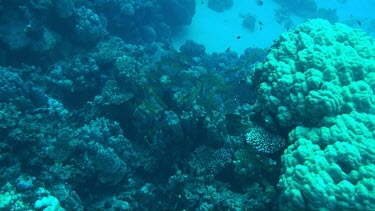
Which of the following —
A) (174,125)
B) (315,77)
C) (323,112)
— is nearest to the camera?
(323,112)

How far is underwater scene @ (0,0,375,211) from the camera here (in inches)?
162

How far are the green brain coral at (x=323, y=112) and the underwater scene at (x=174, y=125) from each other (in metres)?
0.02

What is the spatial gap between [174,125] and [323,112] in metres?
2.57

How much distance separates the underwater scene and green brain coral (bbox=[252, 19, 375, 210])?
2 centimetres

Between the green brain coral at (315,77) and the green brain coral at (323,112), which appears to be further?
the green brain coral at (315,77)

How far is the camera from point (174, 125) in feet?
19.0

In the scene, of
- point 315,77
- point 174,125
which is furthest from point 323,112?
point 174,125

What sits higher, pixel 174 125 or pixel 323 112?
pixel 174 125

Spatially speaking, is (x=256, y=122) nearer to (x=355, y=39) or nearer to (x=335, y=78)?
(x=335, y=78)

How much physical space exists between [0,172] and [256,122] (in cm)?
431

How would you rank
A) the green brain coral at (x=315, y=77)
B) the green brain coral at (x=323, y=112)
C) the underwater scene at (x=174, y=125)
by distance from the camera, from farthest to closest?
1. the green brain coral at (x=315, y=77)
2. the underwater scene at (x=174, y=125)
3. the green brain coral at (x=323, y=112)

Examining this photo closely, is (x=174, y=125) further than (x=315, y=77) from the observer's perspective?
Yes

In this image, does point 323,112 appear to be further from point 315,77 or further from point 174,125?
point 174,125

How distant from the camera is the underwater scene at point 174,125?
4105mm
